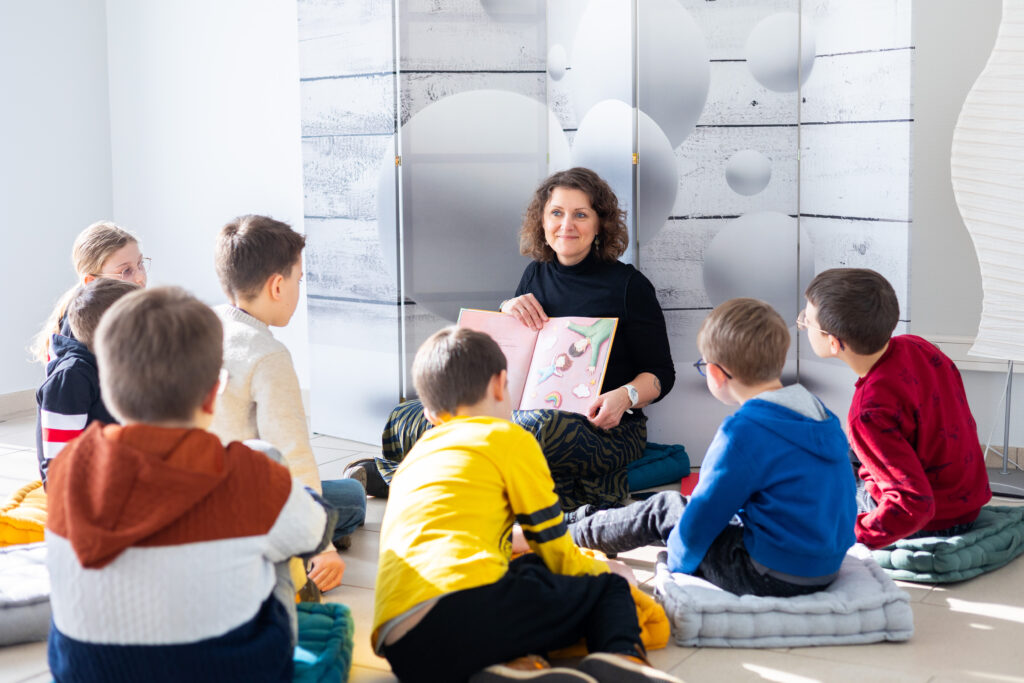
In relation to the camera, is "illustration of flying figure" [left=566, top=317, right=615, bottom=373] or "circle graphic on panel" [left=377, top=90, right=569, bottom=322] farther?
"circle graphic on panel" [left=377, top=90, right=569, bottom=322]

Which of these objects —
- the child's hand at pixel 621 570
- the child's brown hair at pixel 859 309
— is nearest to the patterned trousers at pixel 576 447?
the child's hand at pixel 621 570

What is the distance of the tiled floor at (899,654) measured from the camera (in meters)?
2.20

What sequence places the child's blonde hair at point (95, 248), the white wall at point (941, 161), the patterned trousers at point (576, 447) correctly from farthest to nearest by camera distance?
1. the white wall at point (941, 161)
2. the patterned trousers at point (576, 447)
3. the child's blonde hair at point (95, 248)

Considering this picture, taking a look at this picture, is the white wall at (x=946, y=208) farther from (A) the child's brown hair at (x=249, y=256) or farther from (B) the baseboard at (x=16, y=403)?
(B) the baseboard at (x=16, y=403)

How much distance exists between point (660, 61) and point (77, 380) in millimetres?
2259

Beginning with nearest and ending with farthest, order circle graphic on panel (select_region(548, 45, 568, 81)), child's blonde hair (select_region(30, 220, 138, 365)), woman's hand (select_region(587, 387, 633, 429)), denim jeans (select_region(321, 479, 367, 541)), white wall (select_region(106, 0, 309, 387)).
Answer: denim jeans (select_region(321, 479, 367, 541)) → child's blonde hair (select_region(30, 220, 138, 365)) → woman's hand (select_region(587, 387, 633, 429)) → circle graphic on panel (select_region(548, 45, 568, 81)) → white wall (select_region(106, 0, 309, 387))

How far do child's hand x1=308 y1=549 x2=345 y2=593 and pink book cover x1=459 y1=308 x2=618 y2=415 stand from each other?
101 centimetres

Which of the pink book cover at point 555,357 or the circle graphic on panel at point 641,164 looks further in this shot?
the circle graphic on panel at point 641,164

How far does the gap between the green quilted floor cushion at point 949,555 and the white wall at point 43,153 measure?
4.23 metres

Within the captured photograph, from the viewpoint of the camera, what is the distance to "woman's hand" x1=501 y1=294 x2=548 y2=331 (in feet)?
11.9

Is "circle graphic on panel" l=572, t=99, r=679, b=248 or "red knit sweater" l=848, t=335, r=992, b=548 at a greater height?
"circle graphic on panel" l=572, t=99, r=679, b=248

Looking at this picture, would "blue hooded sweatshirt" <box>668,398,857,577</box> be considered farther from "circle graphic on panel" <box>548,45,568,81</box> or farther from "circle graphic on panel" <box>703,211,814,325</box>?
"circle graphic on panel" <box>548,45,568,81</box>

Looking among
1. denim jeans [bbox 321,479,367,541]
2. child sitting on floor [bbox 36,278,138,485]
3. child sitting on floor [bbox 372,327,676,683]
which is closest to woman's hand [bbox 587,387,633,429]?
denim jeans [bbox 321,479,367,541]

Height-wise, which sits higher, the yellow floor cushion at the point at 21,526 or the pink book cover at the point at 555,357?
the pink book cover at the point at 555,357
